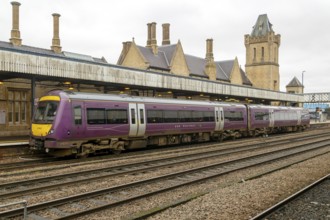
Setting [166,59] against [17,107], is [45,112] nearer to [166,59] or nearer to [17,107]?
[17,107]

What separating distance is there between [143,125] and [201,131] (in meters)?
6.77

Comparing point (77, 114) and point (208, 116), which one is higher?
point (77, 114)

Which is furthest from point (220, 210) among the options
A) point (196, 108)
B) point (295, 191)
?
point (196, 108)

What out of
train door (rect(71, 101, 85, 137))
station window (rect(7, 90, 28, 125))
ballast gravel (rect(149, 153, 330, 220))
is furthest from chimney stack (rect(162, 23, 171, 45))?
ballast gravel (rect(149, 153, 330, 220))

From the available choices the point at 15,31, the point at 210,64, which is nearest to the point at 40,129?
the point at 15,31

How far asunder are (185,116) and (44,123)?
402 inches

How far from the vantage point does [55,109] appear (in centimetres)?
1592

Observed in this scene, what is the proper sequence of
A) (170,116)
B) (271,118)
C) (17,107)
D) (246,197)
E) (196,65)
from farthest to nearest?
(196,65) < (271,118) < (17,107) < (170,116) < (246,197)

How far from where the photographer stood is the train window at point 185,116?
2320cm

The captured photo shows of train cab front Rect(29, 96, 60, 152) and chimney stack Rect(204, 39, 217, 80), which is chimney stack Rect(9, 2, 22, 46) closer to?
train cab front Rect(29, 96, 60, 152)

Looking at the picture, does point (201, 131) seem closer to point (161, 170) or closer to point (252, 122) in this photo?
point (252, 122)

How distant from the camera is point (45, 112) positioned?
53.5 feet

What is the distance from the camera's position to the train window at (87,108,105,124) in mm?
16828

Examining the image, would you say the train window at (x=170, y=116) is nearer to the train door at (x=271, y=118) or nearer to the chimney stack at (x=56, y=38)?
the train door at (x=271, y=118)
